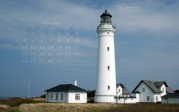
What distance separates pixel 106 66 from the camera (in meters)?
35.1

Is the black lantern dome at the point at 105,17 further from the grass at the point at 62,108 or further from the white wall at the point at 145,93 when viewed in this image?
the white wall at the point at 145,93

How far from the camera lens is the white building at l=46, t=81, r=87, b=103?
3500 centimetres

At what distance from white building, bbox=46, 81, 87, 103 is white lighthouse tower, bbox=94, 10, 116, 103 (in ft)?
7.12

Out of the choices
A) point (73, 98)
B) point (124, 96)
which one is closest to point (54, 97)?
point (73, 98)

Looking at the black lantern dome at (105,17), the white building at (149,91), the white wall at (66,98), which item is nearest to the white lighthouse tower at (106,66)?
the black lantern dome at (105,17)

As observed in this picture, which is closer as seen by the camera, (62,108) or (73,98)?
(62,108)

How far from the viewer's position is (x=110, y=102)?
35.2 m

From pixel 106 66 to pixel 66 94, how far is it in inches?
245

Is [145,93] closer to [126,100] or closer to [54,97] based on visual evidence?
[126,100]

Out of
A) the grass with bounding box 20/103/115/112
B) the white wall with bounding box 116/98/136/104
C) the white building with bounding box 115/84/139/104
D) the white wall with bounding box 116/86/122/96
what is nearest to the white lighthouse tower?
the white building with bounding box 115/84/139/104

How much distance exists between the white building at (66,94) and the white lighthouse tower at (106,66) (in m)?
2.17

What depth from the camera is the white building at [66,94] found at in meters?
35.0

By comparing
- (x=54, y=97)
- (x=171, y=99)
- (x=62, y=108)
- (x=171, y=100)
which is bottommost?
(x=62, y=108)

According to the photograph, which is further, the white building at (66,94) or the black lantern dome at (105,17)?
the black lantern dome at (105,17)
